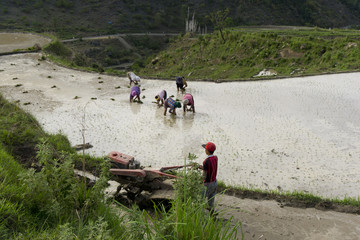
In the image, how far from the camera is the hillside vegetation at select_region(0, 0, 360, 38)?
192ft

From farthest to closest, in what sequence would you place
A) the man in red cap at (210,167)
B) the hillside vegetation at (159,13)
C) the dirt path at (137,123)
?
the hillside vegetation at (159,13) → the dirt path at (137,123) → the man in red cap at (210,167)

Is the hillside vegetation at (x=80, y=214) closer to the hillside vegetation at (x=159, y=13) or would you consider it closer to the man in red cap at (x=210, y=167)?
the man in red cap at (x=210, y=167)

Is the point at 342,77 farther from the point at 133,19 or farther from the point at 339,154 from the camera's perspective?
the point at 133,19

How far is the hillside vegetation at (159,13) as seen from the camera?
58.6 m

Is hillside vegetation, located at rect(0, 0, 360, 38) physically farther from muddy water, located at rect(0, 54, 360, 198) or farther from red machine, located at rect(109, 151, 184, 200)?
red machine, located at rect(109, 151, 184, 200)

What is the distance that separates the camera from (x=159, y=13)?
68.8 meters

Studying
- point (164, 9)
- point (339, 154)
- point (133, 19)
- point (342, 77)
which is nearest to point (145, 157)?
point (339, 154)

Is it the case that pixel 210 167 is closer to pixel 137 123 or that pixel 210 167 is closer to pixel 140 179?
pixel 140 179

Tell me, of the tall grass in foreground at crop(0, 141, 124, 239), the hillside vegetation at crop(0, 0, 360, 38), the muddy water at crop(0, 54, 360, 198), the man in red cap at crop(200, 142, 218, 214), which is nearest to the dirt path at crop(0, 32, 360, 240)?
the muddy water at crop(0, 54, 360, 198)

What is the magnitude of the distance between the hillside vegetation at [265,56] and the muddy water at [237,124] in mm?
3253

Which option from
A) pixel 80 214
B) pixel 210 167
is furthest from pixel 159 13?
pixel 80 214

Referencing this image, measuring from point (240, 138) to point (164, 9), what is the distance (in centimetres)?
6755

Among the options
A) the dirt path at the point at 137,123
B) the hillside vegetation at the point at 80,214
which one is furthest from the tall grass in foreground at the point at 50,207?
the dirt path at the point at 137,123

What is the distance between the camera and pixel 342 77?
16.5 m
